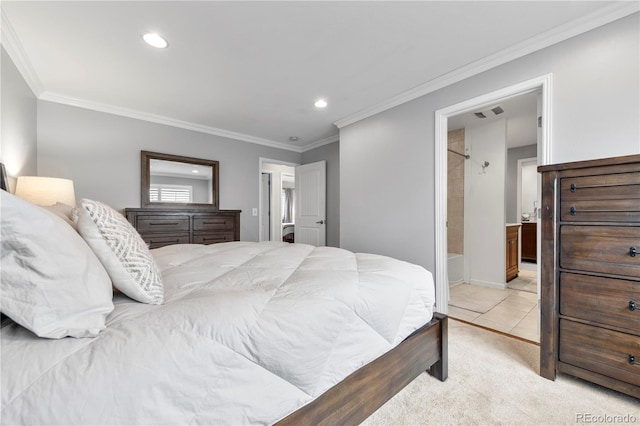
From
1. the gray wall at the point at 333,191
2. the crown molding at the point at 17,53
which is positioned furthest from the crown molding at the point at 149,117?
the gray wall at the point at 333,191

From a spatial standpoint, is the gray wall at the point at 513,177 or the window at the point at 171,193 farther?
the gray wall at the point at 513,177

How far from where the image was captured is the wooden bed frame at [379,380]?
0.97 meters

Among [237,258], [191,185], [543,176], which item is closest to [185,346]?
[237,258]

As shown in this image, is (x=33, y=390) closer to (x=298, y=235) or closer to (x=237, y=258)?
(x=237, y=258)

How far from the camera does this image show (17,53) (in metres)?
2.11

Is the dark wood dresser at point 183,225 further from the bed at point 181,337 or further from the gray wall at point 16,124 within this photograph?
the bed at point 181,337

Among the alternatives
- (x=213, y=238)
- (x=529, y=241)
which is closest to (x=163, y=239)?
(x=213, y=238)

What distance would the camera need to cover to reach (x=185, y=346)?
0.72m

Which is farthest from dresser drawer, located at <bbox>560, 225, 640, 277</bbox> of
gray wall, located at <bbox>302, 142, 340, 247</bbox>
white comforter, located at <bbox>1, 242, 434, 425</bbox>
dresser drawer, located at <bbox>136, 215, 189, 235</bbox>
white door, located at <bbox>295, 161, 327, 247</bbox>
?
dresser drawer, located at <bbox>136, 215, 189, 235</bbox>

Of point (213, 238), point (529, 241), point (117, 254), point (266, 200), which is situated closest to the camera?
point (117, 254)

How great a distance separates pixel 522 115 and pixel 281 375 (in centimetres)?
442

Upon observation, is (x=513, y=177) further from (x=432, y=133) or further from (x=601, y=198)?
(x=601, y=198)

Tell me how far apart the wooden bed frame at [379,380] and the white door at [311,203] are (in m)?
3.11

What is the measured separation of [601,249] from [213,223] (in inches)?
153
